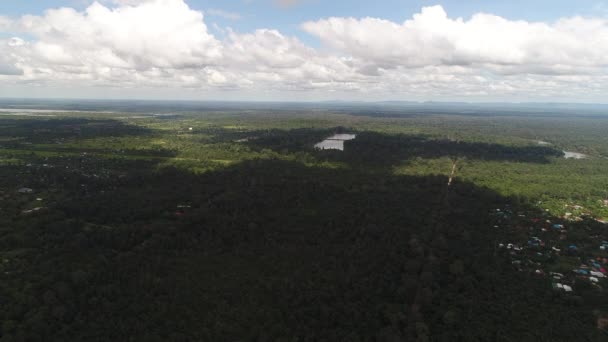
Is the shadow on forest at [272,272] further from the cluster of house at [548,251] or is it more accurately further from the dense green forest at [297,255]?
the cluster of house at [548,251]

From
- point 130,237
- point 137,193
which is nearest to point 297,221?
point 130,237

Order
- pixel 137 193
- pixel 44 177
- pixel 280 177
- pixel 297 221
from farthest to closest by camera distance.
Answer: pixel 280 177, pixel 44 177, pixel 137 193, pixel 297 221

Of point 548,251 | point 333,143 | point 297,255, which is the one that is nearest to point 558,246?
point 548,251

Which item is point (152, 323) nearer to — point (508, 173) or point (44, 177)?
point (44, 177)

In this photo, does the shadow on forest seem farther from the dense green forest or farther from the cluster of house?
the cluster of house

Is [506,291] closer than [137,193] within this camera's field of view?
Yes

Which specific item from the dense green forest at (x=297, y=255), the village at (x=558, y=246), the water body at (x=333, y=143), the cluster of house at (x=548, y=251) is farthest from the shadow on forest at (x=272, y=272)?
the water body at (x=333, y=143)

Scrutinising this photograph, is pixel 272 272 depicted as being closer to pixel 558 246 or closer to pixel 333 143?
pixel 558 246
